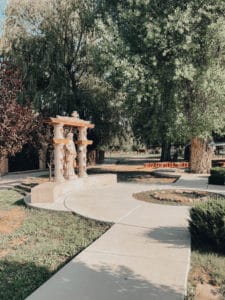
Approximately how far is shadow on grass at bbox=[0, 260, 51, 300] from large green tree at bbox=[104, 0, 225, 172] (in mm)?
10904

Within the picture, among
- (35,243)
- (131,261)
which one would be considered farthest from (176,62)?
(131,261)

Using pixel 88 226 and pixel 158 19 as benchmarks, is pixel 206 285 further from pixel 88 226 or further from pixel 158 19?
pixel 158 19

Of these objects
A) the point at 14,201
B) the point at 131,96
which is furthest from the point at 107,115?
the point at 14,201

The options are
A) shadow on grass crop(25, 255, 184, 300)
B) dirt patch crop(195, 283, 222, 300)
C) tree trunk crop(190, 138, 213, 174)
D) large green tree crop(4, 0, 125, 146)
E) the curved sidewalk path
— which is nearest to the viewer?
shadow on grass crop(25, 255, 184, 300)

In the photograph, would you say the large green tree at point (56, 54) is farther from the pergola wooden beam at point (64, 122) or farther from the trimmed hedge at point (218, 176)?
the trimmed hedge at point (218, 176)

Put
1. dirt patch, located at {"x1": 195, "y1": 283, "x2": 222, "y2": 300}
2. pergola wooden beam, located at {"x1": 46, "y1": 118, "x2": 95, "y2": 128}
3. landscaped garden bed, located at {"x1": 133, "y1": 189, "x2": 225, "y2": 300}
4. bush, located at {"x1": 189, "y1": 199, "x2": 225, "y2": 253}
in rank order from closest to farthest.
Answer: dirt patch, located at {"x1": 195, "y1": 283, "x2": 222, "y2": 300} → landscaped garden bed, located at {"x1": 133, "y1": 189, "x2": 225, "y2": 300} → bush, located at {"x1": 189, "y1": 199, "x2": 225, "y2": 253} → pergola wooden beam, located at {"x1": 46, "y1": 118, "x2": 95, "y2": 128}

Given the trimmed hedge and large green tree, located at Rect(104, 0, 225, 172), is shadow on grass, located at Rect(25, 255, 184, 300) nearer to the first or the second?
the trimmed hedge

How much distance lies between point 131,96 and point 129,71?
162 cm

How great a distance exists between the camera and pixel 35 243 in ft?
24.7

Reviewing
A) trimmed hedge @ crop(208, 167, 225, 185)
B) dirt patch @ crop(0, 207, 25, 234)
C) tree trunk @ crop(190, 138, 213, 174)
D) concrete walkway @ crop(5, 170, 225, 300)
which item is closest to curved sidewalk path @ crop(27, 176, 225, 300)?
concrete walkway @ crop(5, 170, 225, 300)

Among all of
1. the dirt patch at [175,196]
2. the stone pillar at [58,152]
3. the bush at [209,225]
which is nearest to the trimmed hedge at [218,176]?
the dirt patch at [175,196]

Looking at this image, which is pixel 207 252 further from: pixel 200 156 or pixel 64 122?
pixel 200 156

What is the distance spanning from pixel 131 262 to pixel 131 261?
5 cm

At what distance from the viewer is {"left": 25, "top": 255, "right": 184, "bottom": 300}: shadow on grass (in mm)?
4727
